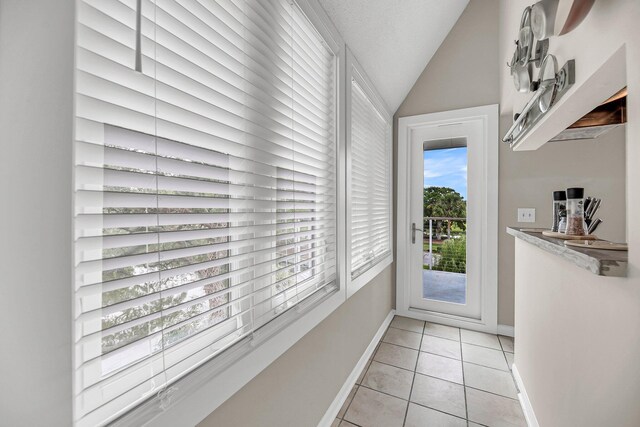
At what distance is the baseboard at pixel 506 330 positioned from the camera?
256cm

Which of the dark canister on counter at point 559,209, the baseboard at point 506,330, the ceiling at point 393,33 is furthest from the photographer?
the baseboard at point 506,330

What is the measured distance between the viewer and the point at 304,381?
125cm

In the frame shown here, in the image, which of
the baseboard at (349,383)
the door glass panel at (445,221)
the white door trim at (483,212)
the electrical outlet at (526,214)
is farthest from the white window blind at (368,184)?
the electrical outlet at (526,214)

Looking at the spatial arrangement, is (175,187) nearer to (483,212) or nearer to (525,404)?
(525,404)

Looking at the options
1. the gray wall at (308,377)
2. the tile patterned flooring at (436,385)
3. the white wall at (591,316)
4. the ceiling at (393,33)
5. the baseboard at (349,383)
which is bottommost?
the tile patterned flooring at (436,385)

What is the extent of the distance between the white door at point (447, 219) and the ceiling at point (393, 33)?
647mm

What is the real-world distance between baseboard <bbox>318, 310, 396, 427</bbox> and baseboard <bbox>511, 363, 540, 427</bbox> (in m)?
0.98

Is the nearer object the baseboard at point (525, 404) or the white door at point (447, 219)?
the baseboard at point (525, 404)

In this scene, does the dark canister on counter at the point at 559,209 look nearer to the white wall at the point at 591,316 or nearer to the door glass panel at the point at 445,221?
the white wall at the point at 591,316

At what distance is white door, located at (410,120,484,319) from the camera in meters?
2.74

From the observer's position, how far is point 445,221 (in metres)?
2.88

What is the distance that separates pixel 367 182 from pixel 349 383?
141 cm

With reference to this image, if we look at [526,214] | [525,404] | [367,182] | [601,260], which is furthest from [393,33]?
[525,404]

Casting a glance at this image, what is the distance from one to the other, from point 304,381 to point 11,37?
4.57 feet
